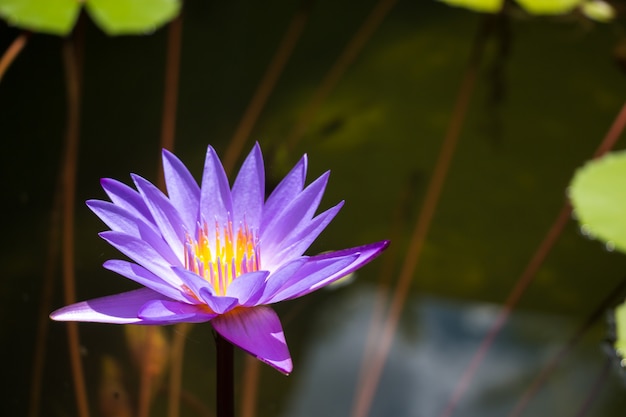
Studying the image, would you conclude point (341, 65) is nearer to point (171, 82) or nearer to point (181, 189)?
point (171, 82)

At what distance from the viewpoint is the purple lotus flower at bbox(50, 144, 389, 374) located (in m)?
0.52

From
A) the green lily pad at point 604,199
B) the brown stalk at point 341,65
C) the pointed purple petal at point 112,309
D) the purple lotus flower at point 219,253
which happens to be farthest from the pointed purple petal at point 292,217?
the brown stalk at point 341,65

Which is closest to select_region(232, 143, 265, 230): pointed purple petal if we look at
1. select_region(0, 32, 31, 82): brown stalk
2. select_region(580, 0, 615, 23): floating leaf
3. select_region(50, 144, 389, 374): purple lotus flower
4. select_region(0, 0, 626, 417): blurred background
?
select_region(50, 144, 389, 374): purple lotus flower

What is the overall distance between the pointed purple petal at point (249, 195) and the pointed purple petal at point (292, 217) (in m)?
0.02

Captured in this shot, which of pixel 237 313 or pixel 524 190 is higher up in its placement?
pixel 524 190

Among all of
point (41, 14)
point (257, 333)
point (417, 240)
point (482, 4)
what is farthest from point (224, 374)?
point (482, 4)

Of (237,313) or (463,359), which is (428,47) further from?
(237,313)

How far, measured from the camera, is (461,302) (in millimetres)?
1083

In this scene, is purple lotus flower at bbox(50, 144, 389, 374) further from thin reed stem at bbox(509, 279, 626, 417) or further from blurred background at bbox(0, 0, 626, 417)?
thin reed stem at bbox(509, 279, 626, 417)

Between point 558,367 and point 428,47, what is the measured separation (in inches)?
32.2

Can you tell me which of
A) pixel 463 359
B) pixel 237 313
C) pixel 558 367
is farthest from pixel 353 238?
pixel 237 313

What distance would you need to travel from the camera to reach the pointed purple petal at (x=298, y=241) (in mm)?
569

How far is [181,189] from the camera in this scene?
62 cm

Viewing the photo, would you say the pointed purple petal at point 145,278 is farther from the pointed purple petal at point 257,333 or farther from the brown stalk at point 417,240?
the brown stalk at point 417,240
